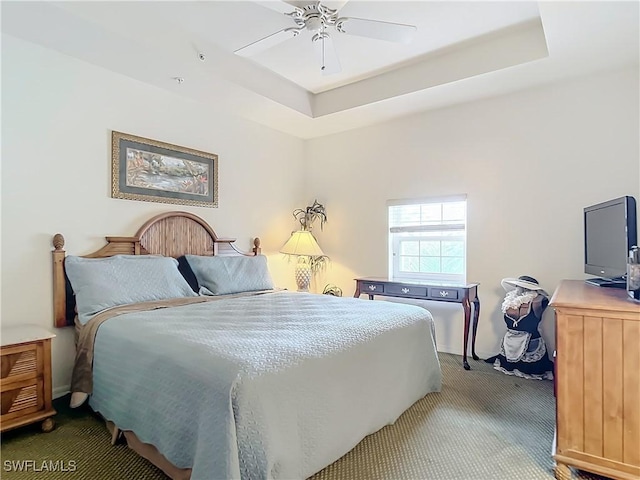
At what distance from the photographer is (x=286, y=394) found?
1.60m

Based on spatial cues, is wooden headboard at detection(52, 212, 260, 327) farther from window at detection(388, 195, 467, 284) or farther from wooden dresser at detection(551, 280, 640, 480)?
wooden dresser at detection(551, 280, 640, 480)

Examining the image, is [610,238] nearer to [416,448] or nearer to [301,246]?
[416,448]

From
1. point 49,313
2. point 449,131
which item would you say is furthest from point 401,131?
point 49,313

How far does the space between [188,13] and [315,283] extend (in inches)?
131

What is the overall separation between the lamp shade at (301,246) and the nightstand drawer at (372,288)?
2.51 ft

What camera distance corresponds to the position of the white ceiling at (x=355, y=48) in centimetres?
249

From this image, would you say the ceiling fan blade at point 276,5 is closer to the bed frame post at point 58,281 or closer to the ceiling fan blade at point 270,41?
the ceiling fan blade at point 270,41

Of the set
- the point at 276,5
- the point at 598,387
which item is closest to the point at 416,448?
the point at 598,387

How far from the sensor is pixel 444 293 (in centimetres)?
349

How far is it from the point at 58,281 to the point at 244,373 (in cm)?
203

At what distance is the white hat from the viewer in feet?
10.5

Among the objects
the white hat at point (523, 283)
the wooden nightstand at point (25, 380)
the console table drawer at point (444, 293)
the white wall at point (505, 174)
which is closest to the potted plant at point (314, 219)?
the white wall at point (505, 174)

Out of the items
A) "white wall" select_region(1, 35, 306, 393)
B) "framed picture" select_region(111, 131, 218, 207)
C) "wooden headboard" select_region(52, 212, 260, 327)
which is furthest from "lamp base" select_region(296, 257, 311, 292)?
"white wall" select_region(1, 35, 306, 393)

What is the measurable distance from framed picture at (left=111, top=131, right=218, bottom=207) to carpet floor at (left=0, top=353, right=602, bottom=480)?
174 cm
